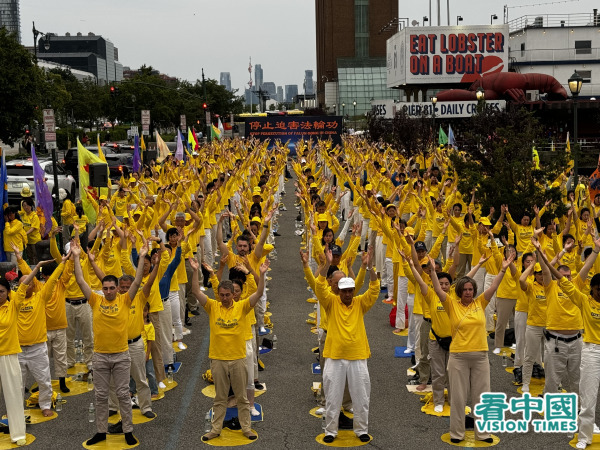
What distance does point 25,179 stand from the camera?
2656 cm

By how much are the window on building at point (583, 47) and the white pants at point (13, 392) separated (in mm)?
66259

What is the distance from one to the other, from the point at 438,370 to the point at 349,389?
4.67 ft

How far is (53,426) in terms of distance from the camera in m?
9.40

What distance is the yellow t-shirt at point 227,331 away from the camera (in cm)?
875

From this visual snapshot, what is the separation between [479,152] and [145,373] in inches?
459

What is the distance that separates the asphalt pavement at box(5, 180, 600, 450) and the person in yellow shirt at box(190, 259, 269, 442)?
1.20 feet

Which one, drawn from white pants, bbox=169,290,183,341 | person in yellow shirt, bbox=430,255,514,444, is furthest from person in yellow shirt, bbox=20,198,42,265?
person in yellow shirt, bbox=430,255,514,444

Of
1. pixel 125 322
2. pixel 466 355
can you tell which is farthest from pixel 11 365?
pixel 466 355

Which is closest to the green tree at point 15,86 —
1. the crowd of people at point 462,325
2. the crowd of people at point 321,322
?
the crowd of people at point 321,322

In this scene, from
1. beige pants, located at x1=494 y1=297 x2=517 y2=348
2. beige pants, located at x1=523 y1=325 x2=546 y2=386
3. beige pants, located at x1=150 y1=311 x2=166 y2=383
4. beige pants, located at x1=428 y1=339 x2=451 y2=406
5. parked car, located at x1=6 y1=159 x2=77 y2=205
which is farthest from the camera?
parked car, located at x1=6 y1=159 x2=77 y2=205

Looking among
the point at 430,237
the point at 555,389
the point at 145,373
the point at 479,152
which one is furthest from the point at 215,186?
the point at 555,389

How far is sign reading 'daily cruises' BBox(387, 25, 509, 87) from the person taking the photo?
6181cm

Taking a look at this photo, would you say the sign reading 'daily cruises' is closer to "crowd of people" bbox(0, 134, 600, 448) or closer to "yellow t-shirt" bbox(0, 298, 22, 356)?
"crowd of people" bbox(0, 134, 600, 448)

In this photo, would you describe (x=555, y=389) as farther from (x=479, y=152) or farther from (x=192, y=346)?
(x=479, y=152)
